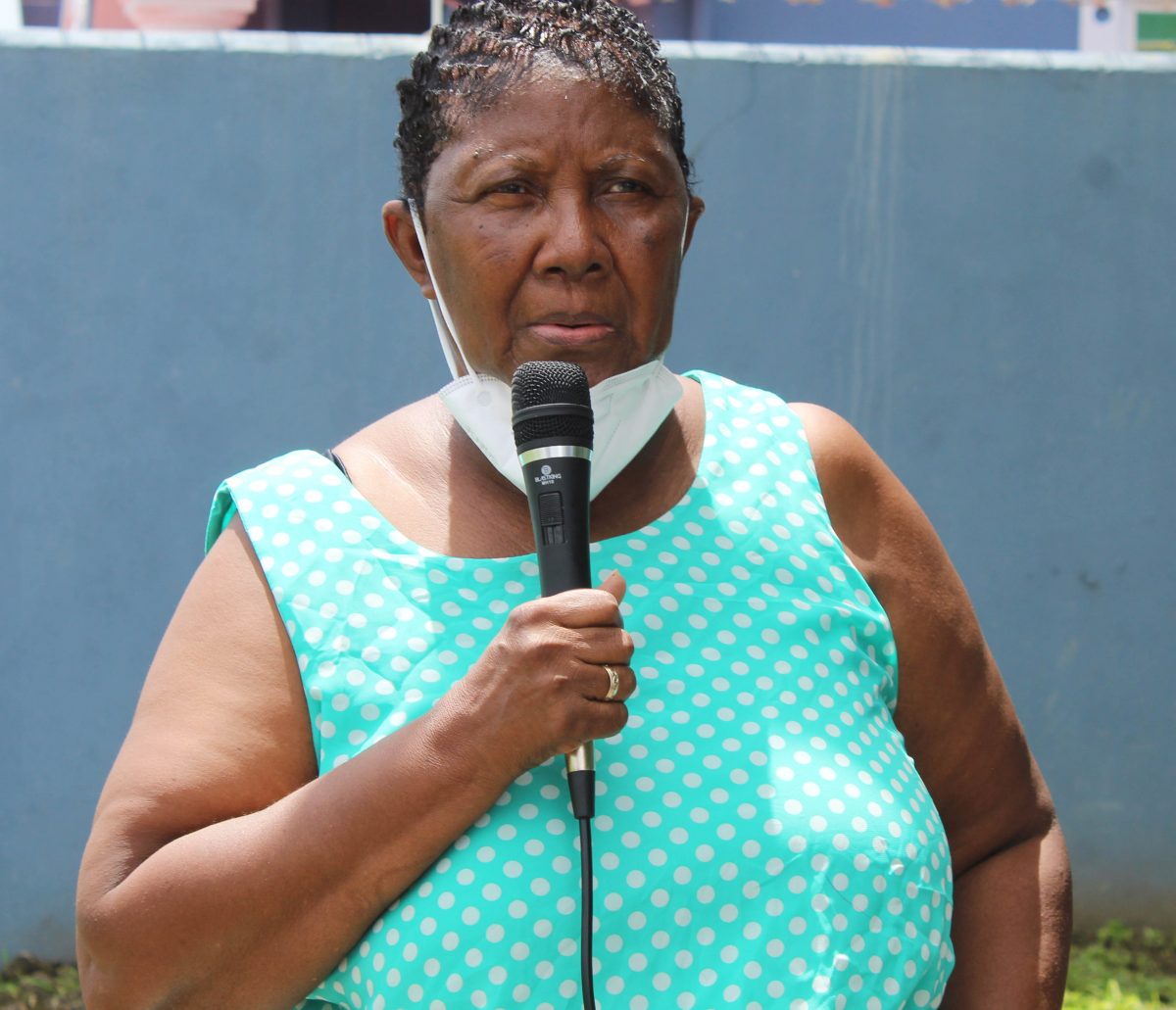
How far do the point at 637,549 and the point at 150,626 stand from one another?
9.20 ft

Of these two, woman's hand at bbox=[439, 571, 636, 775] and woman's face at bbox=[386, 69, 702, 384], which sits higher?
woman's face at bbox=[386, 69, 702, 384]

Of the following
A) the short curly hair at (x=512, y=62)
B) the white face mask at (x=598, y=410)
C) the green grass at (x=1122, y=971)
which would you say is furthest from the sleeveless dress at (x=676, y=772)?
the green grass at (x=1122, y=971)

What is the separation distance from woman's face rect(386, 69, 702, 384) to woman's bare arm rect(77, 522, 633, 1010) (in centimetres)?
43

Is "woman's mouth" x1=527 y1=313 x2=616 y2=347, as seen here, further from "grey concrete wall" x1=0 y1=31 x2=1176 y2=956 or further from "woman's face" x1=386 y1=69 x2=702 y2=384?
"grey concrete wall" x1=0 y1=31 x2=1176 y2=956

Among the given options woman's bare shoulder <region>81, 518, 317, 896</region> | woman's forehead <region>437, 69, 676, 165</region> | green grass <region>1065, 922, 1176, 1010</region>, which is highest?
woman's forehead <region>437, 69, 676, 165</region>

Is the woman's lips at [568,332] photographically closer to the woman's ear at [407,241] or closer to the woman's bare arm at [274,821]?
the woman's ear at [407,241]

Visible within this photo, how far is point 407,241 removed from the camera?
6.91 feet

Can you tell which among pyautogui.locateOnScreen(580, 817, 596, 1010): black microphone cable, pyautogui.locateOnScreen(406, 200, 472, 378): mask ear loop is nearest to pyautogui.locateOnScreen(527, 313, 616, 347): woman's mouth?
pyautogui.locateOnScreen(406, 200, 472, 378): mask ear loop

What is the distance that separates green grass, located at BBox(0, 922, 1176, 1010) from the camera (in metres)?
4.32

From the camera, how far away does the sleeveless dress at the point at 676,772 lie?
1682mm

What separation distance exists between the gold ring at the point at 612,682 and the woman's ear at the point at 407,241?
2.30ft

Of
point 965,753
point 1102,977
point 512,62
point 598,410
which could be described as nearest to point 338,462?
point 598,410

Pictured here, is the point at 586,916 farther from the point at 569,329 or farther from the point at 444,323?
the point at 444,323

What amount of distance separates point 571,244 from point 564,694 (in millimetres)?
592
